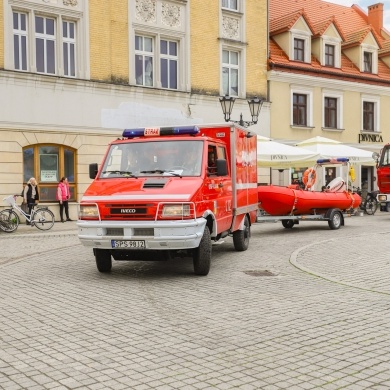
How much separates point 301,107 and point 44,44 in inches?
561

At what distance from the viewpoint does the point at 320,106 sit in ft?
104

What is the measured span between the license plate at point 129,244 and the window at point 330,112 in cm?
2485

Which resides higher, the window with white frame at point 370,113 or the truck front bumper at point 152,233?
the window with white frame at point 370,113

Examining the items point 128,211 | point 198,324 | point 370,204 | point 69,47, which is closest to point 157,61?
point 69,47

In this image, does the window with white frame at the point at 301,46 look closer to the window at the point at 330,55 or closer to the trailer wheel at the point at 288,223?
the window at the point at 330,55

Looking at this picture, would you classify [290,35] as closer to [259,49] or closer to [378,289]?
[259,49]

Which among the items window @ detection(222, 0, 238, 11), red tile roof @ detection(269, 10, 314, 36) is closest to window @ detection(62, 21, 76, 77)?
window @ detection(222, 0, 238, 11)

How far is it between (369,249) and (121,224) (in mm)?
6228

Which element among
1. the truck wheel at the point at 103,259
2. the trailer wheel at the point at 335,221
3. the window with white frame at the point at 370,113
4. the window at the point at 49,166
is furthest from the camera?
the window with white frame at the point at 370,113

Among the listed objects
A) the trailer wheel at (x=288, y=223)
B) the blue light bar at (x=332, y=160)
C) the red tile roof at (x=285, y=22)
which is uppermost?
the red tile roof at (x=285, y=22)

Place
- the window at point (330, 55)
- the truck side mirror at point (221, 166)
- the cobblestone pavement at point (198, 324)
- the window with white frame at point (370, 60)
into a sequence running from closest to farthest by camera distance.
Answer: the cobblestone pavement at point (198, 324) < the truck side mirror at point (221, 166) < the window at point (330, 55) < the window with white frame at point (370, 60)

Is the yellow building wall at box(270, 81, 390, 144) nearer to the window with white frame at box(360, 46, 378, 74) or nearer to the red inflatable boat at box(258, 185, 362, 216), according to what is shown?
the window with white frame at box(360, 46, 378, 74)

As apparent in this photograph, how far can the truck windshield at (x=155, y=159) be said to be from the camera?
998cm

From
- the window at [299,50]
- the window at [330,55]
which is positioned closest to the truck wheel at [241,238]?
the window at [299,50]
